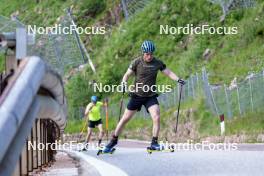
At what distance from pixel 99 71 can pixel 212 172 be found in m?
50.4

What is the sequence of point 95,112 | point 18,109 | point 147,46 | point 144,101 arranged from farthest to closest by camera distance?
1. point 95,112
2. point 144,101
3. point 147,46
4. point 18,109

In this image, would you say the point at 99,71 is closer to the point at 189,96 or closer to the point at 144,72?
the point at 189,96

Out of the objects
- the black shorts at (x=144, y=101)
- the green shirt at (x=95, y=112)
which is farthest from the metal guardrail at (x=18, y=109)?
the green shirt at (x=95, y=112)

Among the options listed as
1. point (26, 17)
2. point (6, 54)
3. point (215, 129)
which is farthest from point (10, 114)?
point (26, 17)

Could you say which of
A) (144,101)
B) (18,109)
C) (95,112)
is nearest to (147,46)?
(144,101)

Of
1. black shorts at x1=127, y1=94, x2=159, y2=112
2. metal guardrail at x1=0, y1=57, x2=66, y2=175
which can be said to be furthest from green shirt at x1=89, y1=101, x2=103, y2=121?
metal guardrail at x1=0, y1=57, x2=66, y2=175

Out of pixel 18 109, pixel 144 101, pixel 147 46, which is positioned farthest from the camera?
pixel 144 101

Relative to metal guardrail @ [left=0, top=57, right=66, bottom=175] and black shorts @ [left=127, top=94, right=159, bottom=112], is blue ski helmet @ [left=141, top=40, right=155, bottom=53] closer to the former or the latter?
black shorts @ [left=127, top=94, right=159, bottom=112]

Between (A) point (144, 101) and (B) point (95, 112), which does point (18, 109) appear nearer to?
(A) point (144, 101)

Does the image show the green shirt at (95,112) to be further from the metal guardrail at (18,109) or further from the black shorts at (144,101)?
the metal guardrail at (18,109)

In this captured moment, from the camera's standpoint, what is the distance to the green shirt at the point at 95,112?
19.8m

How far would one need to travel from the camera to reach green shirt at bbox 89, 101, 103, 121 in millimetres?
19812

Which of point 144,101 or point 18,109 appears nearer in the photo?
point 18,109

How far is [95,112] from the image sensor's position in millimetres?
19969
